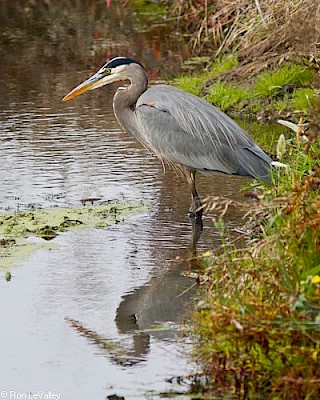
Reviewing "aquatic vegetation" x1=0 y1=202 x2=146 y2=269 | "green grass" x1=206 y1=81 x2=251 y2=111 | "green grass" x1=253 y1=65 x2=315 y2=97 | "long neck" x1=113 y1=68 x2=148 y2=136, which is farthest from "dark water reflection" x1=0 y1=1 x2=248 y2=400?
"green grass" x1=253 y1=65 x2=315 y2=97

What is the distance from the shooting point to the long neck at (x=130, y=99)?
9.48m

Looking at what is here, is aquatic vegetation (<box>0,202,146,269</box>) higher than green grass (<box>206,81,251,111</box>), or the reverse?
green grass (<box>206,81,251,111</box>)

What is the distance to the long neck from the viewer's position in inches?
373

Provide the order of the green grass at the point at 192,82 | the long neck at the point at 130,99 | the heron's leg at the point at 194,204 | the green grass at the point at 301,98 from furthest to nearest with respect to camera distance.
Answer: the green grass at the point at 192,82 → the green grass at the point at 301,98 → the long neck at the point at 130,99 → the heron's leg at the point at 194,204

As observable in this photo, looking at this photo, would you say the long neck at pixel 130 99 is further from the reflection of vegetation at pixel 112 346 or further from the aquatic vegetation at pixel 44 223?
the reflection of vegetation at pixel 112 346

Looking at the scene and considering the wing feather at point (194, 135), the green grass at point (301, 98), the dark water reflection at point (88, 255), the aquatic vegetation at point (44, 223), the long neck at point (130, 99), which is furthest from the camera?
the green grass at point (301, 98)

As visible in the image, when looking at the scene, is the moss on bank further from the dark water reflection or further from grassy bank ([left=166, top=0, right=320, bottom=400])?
grassy bank ([left=166, top=0, right=320, bottom=400])

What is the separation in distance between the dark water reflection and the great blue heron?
40 cm

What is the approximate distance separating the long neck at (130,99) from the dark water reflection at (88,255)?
1.81ft

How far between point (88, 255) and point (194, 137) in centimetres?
161

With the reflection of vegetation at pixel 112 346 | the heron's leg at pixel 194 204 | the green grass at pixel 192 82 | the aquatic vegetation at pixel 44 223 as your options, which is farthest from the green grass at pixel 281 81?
the reflection of vegetation at pixel 112 346

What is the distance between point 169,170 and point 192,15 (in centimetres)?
693

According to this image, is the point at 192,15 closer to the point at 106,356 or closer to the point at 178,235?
the point at 178,235

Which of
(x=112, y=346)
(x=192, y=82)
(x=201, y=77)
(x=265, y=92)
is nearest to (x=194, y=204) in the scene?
(x=112, y=346)
